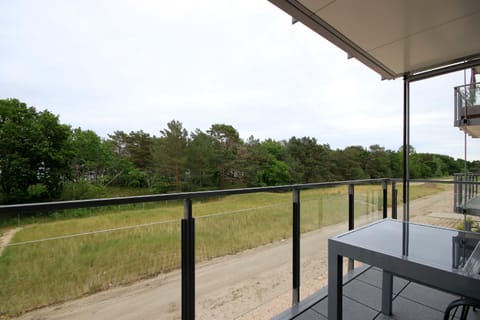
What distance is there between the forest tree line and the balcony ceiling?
11.3 metres

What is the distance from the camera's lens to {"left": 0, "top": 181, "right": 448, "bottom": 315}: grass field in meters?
0.93

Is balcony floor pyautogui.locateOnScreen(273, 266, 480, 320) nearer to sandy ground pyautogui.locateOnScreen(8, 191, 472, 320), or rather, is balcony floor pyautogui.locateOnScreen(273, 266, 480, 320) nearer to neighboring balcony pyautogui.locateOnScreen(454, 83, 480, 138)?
sandy ground pyautogui.locateOnScreen(8, 191, 472, 320)

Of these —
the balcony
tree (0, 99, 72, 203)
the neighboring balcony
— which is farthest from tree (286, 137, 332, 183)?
the balcony

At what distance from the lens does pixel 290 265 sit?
6.34 ft

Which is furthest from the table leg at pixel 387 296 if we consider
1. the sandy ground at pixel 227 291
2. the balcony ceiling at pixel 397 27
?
the balcony ceiling at pixel 397 27

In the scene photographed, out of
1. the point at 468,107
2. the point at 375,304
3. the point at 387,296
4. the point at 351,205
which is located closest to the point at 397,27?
the point at 351,205

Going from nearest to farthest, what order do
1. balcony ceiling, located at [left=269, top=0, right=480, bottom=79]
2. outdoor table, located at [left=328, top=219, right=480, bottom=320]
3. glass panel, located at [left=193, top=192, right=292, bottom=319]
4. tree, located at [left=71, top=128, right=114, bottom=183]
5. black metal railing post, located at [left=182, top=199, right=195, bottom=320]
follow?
outdoor table, located at [left=328, top=219, right=480, bottom=320] → black metal railing post, located at [left=182, top=199, right=195, bottom=320] → glass panel, located at [left=193, top=192, right=292, bottom=319] → balcony ceiling, located at [left=269, top=0, right=480, bottom=79] → tree, located at [left=71, top=128, right=114, bottom=183]

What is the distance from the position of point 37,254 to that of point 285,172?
20.3 meters

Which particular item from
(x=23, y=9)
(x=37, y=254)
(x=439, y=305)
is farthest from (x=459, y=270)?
(x=23, y=9)

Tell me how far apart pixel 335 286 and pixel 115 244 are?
3.86ft

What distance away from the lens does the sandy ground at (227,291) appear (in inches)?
44.4

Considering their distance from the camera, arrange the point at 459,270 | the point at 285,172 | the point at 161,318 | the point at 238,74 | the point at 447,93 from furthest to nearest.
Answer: the point at 285,172, the point at 238,74, the point at 447,93, the point at 161,318, the point at 459,270

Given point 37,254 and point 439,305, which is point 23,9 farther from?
point 439,305

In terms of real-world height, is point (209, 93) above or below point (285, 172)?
above
